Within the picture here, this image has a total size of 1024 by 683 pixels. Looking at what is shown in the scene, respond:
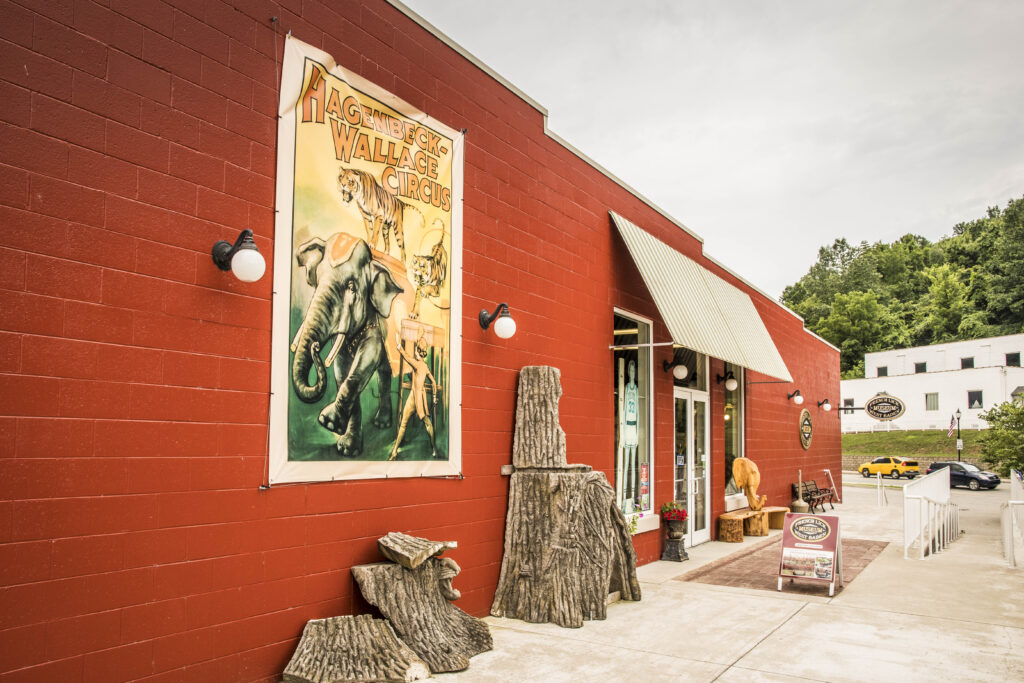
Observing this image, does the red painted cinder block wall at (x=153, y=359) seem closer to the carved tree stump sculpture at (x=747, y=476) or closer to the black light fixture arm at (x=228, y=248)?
the black light fixture arm at (x=228, y=248)

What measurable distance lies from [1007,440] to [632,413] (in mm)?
10088

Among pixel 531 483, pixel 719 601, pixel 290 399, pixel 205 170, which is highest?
pixel 205 170

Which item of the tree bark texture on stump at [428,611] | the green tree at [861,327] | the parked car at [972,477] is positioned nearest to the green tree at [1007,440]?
the tree bark texture on stump at [428,611]

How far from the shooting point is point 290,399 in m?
4.61

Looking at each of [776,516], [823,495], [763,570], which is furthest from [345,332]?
[823,495]

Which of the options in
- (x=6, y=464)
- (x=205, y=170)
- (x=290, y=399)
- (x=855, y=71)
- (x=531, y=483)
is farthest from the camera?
(x=855, y=71)

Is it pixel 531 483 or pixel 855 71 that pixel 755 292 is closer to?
pixel 855 71

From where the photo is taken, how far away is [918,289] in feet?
236

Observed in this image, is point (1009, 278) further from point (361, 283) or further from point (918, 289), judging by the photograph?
point (361, 283)

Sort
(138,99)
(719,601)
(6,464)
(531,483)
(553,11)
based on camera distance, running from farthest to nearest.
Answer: (553,11) → (719,601) → (531,483) → (138,99) → (6,464)

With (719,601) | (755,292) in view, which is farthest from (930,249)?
(719,601)

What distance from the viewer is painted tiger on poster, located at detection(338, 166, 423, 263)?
16.9 ft

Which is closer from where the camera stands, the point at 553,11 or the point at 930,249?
the point at 553,11

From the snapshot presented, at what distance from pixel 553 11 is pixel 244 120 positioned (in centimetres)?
1132
